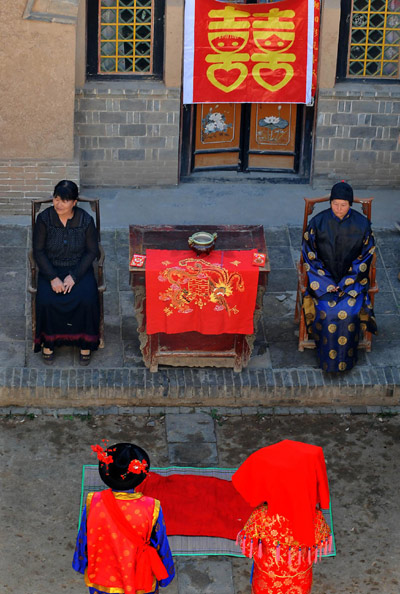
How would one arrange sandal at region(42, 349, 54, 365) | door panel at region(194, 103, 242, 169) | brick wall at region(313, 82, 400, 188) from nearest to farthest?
sandal at region(42, 349, 54, 365), brick wall at region(313, 82, 400, 188), door panel at region(194, 103, 242, 169)

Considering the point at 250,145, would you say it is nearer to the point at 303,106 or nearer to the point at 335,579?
the point at 303,106

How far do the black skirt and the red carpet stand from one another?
150 cm

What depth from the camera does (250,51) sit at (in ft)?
39.3

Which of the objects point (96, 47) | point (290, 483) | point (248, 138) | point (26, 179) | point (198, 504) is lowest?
point (198, 504)

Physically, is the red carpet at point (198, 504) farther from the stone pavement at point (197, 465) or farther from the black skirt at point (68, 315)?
the black skirt at point (68, 315)

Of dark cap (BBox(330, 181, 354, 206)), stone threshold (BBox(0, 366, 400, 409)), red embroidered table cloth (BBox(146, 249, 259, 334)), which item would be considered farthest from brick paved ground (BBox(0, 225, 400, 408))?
dark cap (BBox(330, 181, 354, 206))

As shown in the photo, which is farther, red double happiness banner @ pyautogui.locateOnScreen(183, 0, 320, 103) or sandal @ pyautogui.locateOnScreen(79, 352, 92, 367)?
red double happiness banner @ pyautogui.locateOnScreen(183, 0, 320, 103)

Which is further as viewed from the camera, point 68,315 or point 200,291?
point 68,315

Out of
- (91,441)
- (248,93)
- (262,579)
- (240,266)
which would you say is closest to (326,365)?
(240,266)

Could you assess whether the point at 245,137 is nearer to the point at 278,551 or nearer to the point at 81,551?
the point at 278,551

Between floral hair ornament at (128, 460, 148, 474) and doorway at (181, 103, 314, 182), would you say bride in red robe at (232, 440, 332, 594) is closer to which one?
floral hair ornament at (128, 460, 148, 474)

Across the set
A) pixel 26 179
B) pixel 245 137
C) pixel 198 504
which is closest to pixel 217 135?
pixel 245 137

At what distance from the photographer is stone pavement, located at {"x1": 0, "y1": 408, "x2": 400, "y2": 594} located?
7852 mm

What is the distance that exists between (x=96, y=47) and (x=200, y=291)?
13.0 feet
